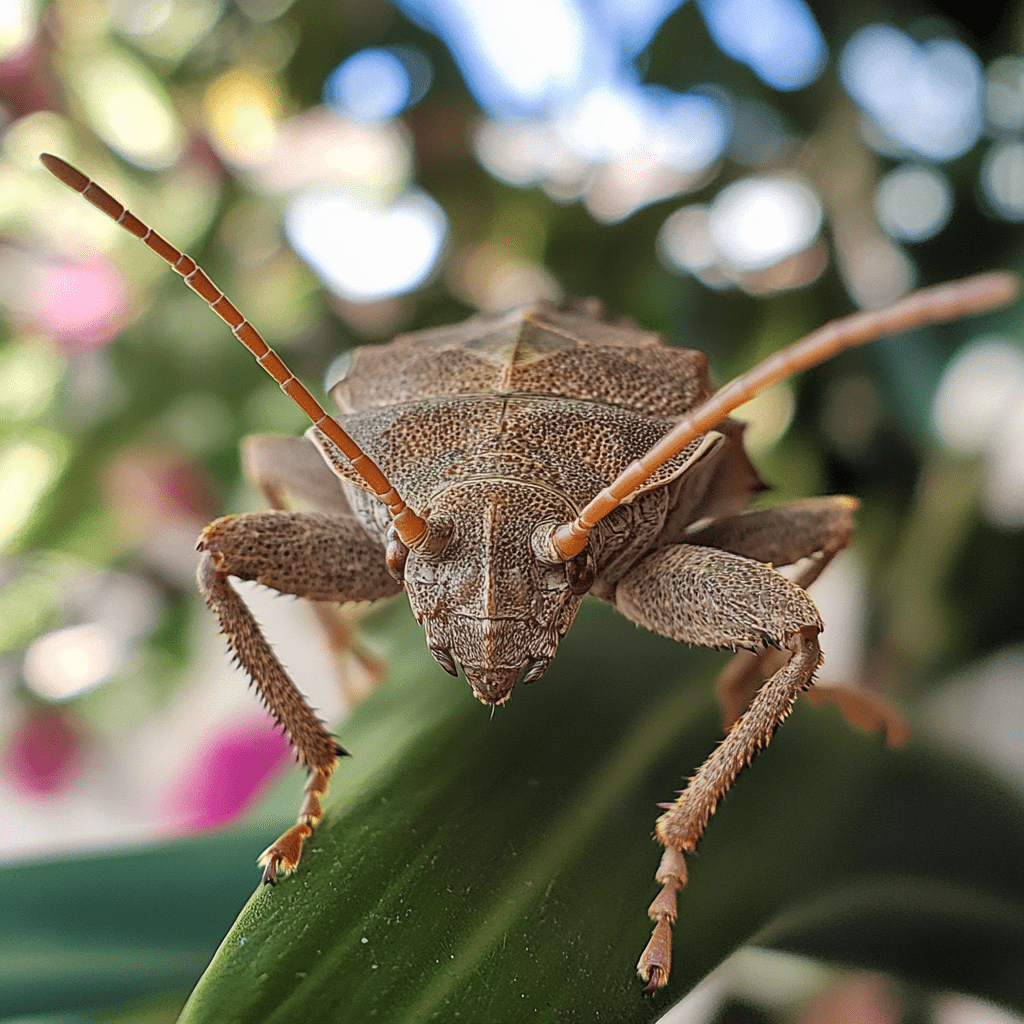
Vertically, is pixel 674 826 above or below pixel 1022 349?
above

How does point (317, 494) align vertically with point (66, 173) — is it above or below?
below

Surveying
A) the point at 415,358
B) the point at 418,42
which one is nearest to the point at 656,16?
the point at 418,42

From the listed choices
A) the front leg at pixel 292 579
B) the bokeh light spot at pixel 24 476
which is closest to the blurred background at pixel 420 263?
the bokeh light spot at pixel 24 476

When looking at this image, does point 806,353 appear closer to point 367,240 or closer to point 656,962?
point 656,962

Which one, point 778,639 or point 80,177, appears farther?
point 778,639

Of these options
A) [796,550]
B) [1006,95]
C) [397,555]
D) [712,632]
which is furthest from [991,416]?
[397,555]

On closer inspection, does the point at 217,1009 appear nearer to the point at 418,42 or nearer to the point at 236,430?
the point at 236,430

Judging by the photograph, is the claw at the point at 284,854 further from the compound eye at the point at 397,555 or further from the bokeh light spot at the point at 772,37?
the bokeh light spot at the point at 772,37
